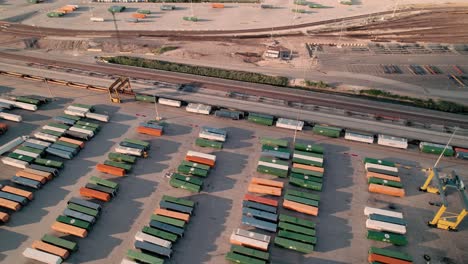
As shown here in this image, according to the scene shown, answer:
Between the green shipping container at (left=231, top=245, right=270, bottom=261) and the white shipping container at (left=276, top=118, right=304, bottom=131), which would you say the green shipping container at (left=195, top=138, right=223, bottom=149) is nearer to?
the white shipping container at (left=276, top=118, right=304, bottom=131)

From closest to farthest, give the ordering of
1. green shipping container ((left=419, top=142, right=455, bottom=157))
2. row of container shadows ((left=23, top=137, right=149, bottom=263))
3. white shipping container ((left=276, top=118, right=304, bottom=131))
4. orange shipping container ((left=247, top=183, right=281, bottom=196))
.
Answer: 1. row of container shadows ((left=23, top=137, right=149, bottom=263))
2. orange shipping container ((left=247, top=183, right=281, bottom=196))
3. green shipping container ((left=419, top=142, right=455, bottom=157))
4. white shipping container ((left=276, top=118, right=304, bottom=131))

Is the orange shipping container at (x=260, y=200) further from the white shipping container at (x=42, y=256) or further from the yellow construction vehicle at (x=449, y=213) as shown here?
the white shipping container at (x=42, y=256)

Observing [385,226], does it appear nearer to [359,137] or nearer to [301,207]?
[301,207]

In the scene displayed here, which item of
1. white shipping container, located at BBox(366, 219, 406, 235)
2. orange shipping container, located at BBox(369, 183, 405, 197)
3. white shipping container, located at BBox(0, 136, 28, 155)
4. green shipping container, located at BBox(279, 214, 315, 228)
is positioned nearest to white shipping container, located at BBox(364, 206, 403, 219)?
white shipping container, located at BBox(366, 219, 406, 235)

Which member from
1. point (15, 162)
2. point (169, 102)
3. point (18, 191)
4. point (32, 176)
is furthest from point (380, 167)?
point (15, 162)

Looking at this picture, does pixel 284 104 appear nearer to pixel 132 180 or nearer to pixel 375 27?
pixel 132 180

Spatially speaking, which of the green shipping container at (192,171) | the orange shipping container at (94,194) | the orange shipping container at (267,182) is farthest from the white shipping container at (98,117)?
the orange shipping container at (267,182)
